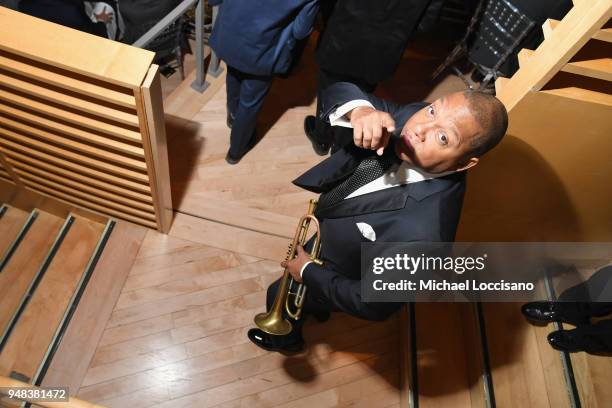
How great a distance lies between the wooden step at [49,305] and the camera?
2609mm

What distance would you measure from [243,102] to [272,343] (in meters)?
1.38

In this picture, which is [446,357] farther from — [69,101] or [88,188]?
[69,101]

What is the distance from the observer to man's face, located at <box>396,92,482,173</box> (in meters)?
1.51

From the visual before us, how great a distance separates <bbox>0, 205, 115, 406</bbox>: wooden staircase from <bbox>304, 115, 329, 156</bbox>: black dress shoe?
4.64ft

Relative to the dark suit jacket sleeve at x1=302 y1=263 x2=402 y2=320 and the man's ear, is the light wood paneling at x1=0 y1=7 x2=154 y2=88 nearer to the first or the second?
the dark suit jacket sleeve at x1=302 y1=263 x2=402 y2=320

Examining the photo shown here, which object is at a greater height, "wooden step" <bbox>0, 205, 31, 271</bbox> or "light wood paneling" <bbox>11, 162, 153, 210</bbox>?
"light wood paneling" <bbox>11, 162, 153, 210</bbox>

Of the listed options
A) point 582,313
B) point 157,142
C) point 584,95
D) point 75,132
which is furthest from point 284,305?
point 584,95

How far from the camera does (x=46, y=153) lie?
2.35 meters

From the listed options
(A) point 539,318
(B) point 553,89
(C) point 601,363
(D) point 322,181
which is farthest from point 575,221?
(D) point 322,181

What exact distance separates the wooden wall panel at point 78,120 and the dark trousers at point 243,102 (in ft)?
2.25

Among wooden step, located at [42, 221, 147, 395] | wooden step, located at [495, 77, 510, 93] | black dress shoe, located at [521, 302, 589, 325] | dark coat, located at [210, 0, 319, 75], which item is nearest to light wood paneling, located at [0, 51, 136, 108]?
dark coat, located at [210, 0, 319, 75]

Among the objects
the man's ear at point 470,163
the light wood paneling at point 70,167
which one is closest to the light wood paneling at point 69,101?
the light wood paneling at point 70,167

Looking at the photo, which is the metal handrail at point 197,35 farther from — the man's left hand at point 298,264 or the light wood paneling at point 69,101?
the man's left hand at point 298,264

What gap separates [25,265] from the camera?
9.60 ft
